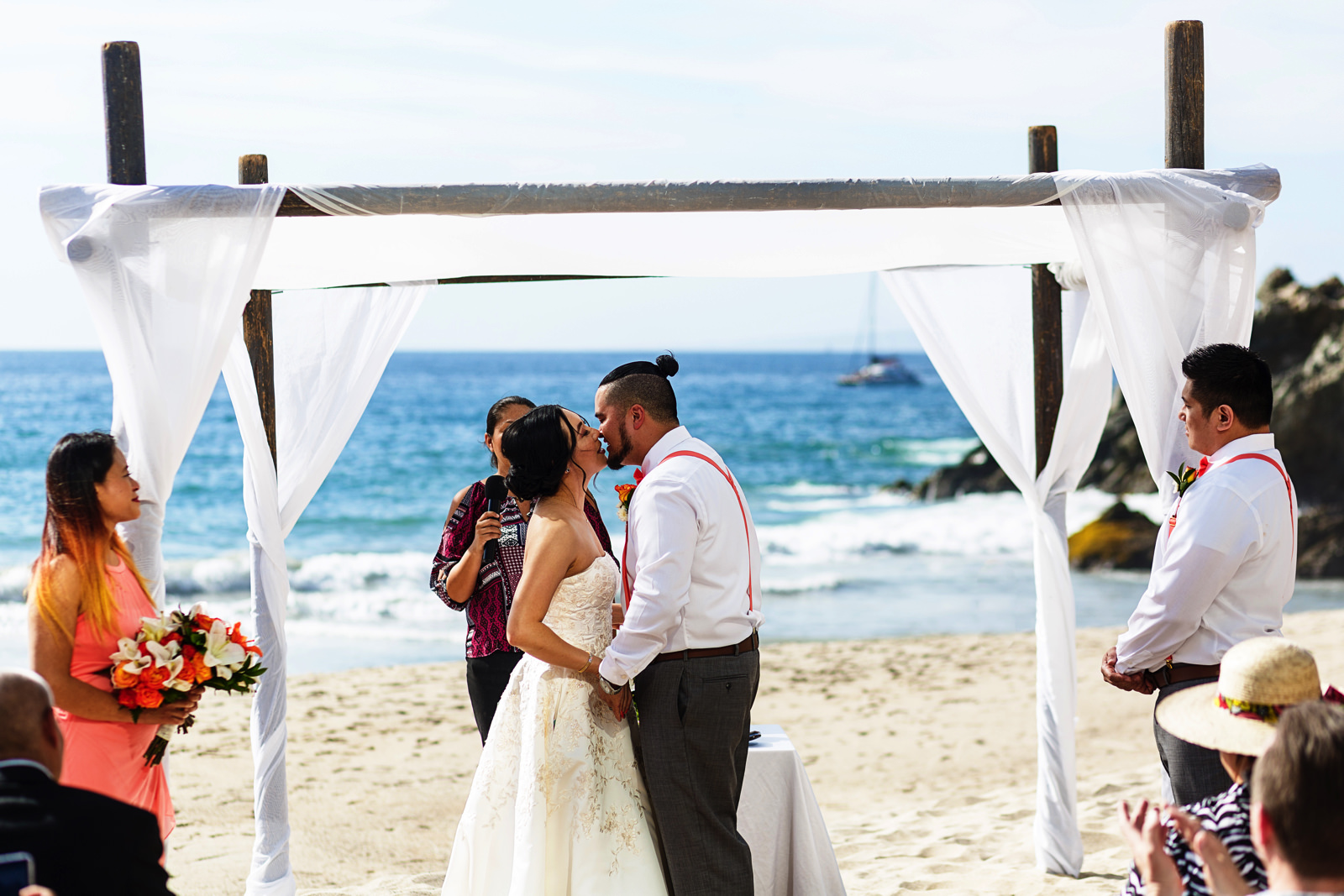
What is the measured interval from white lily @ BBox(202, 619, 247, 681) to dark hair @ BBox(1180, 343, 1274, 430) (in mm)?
2596

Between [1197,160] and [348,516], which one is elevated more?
[1197,160]

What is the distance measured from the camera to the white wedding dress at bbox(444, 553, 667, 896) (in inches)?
119

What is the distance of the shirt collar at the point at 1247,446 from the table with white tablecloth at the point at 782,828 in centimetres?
157

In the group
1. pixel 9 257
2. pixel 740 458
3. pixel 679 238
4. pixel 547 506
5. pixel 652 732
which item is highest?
pixel 9 257

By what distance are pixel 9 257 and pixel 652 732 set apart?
45.6m

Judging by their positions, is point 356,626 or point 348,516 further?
point 348,516

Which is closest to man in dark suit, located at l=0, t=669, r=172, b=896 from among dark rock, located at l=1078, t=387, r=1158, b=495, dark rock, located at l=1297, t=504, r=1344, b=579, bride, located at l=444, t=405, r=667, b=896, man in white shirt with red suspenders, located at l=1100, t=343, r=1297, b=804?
bride, located at l=444, t=405, r=667, b=896

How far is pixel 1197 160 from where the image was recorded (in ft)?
12.1

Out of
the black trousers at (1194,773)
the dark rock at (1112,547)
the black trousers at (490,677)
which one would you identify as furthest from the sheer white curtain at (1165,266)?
the dark rock at (1112,547)

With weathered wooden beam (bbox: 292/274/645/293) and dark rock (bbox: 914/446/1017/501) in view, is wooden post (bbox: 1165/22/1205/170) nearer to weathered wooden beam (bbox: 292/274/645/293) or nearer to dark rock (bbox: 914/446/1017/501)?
weathered wooden beam (bbox: 292/274/645/293)

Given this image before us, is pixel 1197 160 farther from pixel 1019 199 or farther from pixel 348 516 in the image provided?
pixel 348 516

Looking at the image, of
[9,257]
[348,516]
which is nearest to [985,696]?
[348,516]

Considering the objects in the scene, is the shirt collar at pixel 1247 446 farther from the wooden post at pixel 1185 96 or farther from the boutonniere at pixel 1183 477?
the wooden post at pixel 1185 96

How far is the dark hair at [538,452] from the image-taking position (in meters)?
3.04
